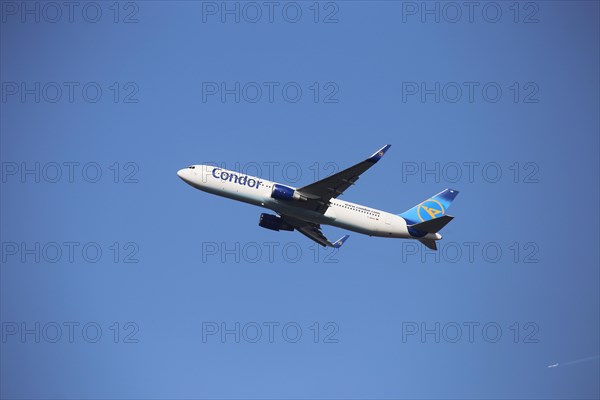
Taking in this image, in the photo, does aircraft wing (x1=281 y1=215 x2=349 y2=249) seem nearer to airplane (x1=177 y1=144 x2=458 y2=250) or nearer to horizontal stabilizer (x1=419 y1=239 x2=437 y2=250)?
airplane (x1=177 y1=144 x2=458 y2=250)

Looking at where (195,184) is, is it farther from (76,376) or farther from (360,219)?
(76,376)

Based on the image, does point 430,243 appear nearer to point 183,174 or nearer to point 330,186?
point 330,186

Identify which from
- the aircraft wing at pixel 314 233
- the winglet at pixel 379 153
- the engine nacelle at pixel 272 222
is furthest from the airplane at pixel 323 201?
the aircraft wing at pixel 314 233

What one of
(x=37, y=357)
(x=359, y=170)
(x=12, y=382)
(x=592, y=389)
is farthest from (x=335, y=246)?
(x=12, y=382)

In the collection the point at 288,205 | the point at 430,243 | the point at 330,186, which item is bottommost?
the point at 430,243

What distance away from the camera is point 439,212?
6488 centimetres

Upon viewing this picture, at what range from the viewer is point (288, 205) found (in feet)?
188

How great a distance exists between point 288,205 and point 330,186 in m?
3.69

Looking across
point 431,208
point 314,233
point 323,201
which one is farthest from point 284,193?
point 431,208

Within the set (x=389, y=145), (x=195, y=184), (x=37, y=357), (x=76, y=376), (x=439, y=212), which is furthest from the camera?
(x=76, y=376)

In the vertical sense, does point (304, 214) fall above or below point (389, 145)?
below

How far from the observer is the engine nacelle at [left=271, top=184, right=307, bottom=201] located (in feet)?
184

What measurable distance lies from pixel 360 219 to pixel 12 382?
57.9 meters

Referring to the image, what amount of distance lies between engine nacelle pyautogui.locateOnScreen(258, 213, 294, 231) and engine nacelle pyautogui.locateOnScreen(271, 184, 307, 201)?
22.5 feet
